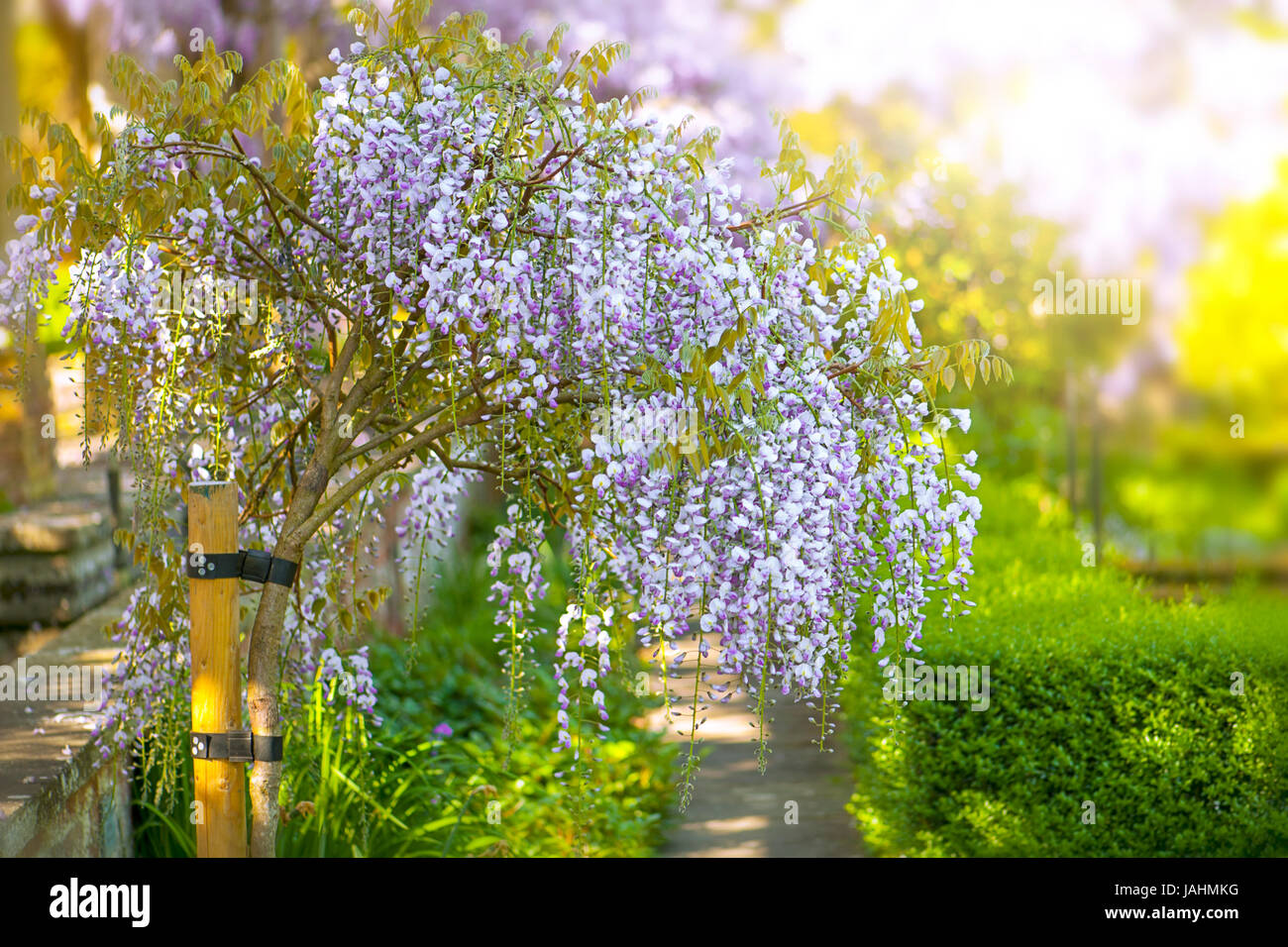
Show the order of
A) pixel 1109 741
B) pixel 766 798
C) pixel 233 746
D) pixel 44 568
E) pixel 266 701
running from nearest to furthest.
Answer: pixel 233 746
pixel 266 701
pixel 1109 741
pixel 766 798
pixel 44 568

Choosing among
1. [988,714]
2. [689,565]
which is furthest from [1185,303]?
[689,565]

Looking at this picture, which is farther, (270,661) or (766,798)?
(766,798)

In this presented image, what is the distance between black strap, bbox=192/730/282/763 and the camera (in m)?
2.99

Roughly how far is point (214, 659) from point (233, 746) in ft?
0.72

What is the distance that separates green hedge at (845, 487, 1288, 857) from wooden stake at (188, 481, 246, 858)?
1.97 meters

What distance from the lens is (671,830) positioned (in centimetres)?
495

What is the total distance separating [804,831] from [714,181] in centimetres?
307

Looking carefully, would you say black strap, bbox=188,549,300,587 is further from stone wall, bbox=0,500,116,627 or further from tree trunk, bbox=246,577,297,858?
stone wall, bbox=0,500,116,627

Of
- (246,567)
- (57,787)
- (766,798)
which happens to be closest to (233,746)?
(246,567)

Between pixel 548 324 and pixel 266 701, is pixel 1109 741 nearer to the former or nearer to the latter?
pixel 548 324

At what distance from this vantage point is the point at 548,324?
277 cm

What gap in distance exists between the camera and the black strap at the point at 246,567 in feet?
9.83

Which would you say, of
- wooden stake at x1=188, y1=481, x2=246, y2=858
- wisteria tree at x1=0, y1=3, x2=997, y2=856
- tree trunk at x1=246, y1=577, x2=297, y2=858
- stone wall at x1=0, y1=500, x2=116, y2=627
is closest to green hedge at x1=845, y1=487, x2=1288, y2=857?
wisteria tree at x1=0, y1=3, x2=997, y2=856
